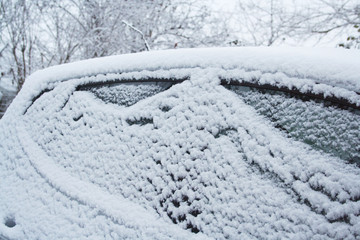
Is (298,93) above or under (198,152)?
above

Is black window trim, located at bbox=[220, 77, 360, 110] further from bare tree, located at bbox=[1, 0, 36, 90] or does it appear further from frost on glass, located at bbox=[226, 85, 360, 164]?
bare tree, located at bbox=[1, 0, 36, 90]

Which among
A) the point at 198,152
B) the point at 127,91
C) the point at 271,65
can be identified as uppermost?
the point at 271,65

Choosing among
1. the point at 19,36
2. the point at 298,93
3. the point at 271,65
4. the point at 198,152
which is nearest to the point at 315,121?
the point at 298,93

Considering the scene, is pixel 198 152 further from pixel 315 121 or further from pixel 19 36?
pixel 19 36

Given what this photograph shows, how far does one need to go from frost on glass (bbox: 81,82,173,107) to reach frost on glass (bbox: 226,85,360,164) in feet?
1.29

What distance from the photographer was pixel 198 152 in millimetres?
953

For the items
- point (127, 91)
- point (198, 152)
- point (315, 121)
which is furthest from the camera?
point (127, 91)

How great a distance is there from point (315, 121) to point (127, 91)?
757mm

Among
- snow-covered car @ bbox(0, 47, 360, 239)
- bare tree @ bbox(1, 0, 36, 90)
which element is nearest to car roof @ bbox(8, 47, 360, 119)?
snow-covered car @ bbox(0, 47, 360, 239)

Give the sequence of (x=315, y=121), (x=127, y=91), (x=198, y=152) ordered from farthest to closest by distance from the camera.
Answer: (x=127, y=91)
(x=198, y=152)
(x=315, y=121)

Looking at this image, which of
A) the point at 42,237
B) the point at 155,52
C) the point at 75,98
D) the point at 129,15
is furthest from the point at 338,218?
the point at 129,15

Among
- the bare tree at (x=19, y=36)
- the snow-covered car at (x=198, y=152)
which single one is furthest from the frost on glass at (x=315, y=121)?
the bare tree at (x=19, y=36)

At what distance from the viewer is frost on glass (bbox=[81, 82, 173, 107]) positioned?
3.76 ft

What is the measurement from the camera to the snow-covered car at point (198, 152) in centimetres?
78
